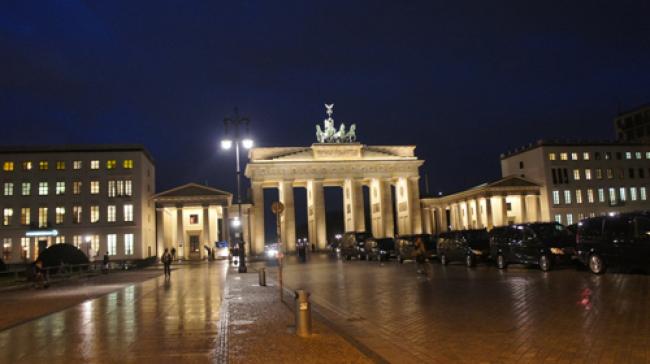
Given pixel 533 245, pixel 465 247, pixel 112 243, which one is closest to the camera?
pixel 533 245

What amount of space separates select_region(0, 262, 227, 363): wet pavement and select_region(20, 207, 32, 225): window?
5729cm

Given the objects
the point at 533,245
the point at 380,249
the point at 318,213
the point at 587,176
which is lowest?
the point at 380,249

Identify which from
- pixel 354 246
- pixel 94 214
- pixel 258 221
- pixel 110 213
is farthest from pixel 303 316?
pixel 258 221

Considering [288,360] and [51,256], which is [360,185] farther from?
[288,360]

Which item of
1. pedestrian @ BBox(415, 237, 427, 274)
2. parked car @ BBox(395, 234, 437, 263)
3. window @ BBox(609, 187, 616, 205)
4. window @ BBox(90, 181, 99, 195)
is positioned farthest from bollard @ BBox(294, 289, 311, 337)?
window @ BBox(609, 187, 616, 205)

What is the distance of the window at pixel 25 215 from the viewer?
68.2 meters

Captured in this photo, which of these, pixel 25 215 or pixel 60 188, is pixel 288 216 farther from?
pixel 25 215

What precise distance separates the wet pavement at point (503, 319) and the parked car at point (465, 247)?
32.1 feet

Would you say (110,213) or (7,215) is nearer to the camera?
(7,215)

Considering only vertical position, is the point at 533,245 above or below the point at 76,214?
below

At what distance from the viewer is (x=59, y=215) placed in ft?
227

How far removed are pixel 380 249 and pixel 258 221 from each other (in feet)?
138

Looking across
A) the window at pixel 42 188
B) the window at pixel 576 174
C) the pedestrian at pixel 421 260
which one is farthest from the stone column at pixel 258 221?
the pedestrian at pixel 421 260

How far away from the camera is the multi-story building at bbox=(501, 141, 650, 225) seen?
275 feet
